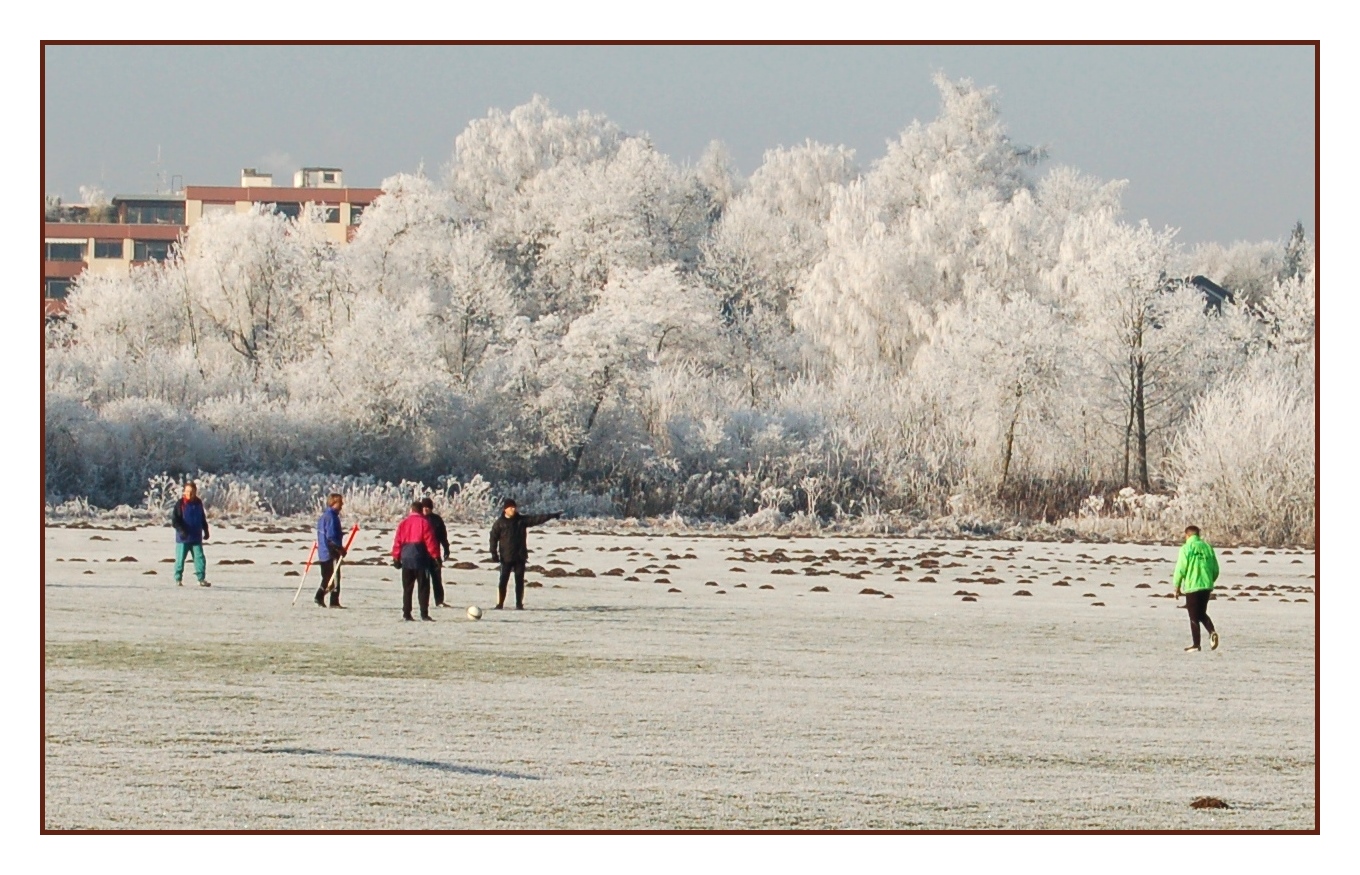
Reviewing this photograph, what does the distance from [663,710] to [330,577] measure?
8568mm

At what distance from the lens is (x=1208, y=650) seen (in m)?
20.9

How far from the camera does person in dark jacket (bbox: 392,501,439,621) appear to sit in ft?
71.6

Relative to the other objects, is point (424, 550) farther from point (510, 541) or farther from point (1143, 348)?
point (1143, 348)

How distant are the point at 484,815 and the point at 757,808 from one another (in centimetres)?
168

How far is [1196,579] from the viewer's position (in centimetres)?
2058

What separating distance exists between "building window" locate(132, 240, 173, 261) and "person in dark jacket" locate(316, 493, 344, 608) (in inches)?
→ 3486

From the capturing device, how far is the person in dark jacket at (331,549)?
22938mm

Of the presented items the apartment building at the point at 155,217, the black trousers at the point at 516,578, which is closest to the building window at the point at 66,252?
the apartment building at the point at 155,217

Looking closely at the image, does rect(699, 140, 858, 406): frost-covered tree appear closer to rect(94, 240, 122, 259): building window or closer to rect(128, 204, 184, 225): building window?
rect(94, 240, 122, 259): building window

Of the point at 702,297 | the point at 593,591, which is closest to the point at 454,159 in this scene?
the point at 702,297

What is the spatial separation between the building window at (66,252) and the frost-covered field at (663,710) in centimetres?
8593

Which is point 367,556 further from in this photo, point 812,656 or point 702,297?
point 702,297

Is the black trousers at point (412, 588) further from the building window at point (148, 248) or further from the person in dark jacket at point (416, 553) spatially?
the building window at point (148, 248)

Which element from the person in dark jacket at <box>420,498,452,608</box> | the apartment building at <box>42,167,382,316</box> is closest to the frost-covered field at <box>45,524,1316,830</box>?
the person in dark jacket at <box>420,498,452,608</box>
